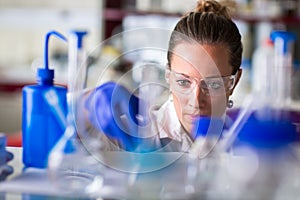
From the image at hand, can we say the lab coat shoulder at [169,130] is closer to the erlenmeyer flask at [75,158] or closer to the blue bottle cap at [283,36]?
the erlenmeyer flask at [75,158]

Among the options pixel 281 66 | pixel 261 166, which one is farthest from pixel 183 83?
pixel 281 66

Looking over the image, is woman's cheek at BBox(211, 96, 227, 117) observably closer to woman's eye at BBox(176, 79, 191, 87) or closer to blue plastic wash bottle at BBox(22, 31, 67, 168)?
woman's eye at BBox(176, 79, 191, 87)

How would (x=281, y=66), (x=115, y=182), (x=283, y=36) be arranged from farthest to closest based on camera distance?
(x=281, y=66)
(x=283, y=36)
(x=115, y=182)

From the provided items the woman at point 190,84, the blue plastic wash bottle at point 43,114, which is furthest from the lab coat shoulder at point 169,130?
the blue plastic wash bottle at point 43,114

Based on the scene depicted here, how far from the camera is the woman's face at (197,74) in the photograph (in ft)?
2.01

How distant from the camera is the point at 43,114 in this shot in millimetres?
691

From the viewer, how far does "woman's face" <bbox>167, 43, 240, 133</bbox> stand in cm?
61

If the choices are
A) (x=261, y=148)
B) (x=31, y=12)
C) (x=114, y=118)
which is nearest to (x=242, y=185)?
(x=261, y=148)

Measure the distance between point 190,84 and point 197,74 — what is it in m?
0.01

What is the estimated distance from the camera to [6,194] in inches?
22.8

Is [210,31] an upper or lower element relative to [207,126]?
upper

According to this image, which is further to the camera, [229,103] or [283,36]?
[283,36]

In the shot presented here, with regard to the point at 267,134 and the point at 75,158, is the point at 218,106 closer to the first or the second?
the point at 267,134

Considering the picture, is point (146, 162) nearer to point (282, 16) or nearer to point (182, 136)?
point (182, 136)
